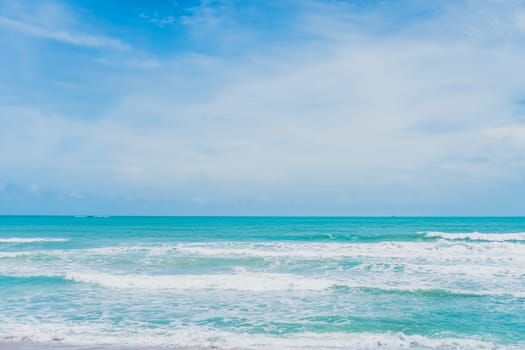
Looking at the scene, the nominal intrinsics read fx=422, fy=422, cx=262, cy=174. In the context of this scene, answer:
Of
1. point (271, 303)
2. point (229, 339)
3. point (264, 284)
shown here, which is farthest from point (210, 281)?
point (229, 339)

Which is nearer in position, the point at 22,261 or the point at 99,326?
the point at 99,326

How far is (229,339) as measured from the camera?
8.39 meters

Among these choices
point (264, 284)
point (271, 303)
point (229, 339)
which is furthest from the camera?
point (264, 284)

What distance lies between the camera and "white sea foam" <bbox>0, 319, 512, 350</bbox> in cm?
795

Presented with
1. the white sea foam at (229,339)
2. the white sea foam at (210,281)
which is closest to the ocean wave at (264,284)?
the white sea foam at (210,281)

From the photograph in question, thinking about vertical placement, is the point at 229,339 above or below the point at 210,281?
below

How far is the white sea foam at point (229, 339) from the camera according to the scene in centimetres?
795

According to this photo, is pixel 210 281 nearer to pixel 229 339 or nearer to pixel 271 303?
pixel 271 303

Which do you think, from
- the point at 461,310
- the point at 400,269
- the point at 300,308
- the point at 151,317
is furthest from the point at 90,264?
the point at 461,310

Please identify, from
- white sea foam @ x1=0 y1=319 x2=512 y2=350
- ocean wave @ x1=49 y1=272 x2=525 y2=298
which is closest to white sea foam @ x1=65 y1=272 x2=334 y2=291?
ocean wave @ x1=49 y1=272 x2=525 y2=298

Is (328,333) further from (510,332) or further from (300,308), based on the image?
(510,332)

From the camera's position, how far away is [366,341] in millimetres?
8188

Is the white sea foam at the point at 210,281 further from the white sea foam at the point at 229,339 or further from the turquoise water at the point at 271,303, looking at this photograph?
the white sea foam at the point at 229,339

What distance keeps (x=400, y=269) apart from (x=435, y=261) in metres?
3.34
